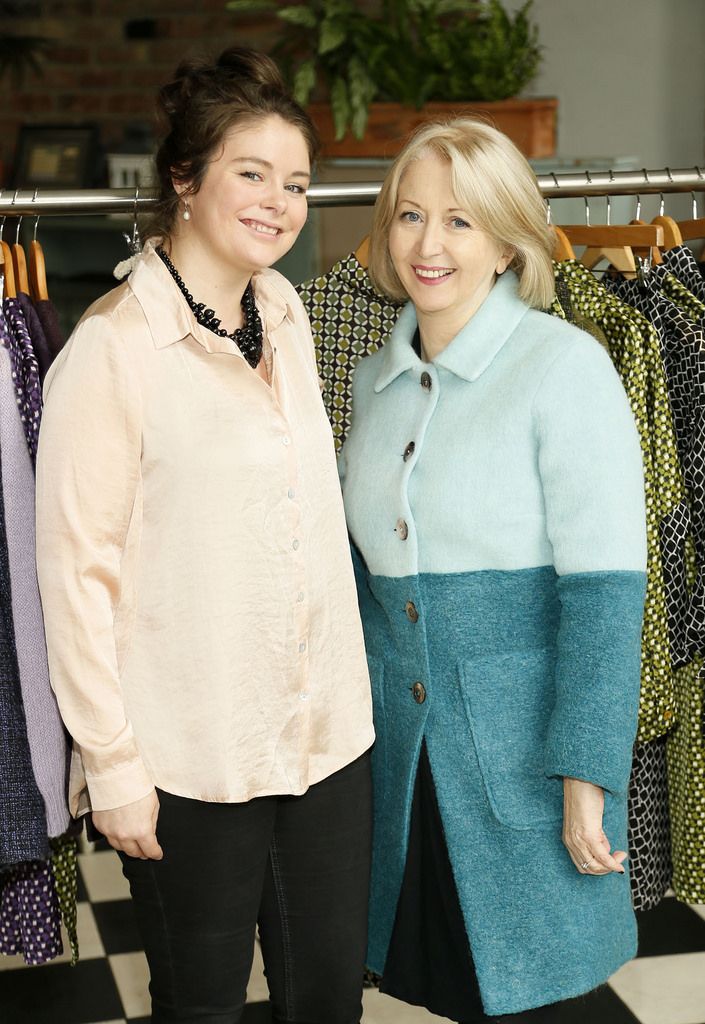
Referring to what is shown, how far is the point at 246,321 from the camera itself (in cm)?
163

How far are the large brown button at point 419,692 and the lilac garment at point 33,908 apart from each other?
632 mm

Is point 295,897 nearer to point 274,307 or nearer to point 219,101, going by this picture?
point 274,307

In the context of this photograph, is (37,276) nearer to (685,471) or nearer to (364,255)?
(364,255)

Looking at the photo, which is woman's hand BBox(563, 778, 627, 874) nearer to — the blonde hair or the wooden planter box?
the blonde hair

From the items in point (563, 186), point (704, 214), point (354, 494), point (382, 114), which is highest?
point (382, 114)

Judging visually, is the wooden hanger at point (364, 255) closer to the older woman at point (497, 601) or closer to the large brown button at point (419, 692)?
the older woman at point (497, 601)

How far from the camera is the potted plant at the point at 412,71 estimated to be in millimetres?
4406

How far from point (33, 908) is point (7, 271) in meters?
0.96

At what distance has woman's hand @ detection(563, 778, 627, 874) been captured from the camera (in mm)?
1577

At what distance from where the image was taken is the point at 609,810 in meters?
1.62

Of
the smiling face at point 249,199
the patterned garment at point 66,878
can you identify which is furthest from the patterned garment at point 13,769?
the smiling face at point 249,199

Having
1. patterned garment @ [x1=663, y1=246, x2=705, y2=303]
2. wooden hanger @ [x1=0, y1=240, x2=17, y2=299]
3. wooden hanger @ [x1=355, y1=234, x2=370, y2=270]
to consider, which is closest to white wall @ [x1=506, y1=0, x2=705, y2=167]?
patterned garment @ [x1=663, y1=246, x2=705, y2=303]

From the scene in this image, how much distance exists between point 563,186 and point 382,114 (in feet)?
8.82

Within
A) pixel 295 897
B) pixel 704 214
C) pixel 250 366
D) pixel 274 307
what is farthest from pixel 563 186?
pixel 704 214
